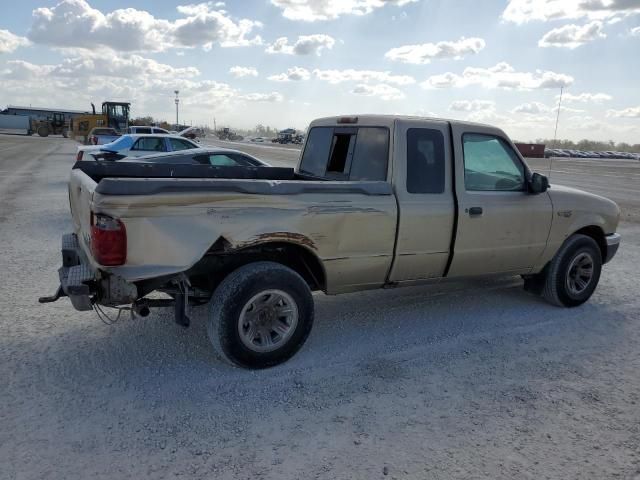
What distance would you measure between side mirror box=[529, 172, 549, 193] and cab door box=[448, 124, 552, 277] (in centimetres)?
8

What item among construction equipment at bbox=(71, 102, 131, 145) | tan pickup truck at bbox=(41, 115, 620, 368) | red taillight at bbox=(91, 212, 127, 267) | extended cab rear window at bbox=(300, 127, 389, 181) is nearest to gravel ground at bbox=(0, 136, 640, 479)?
tan pickup truck at bbox=(41, 115, 620, 368)

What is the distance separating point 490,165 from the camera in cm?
516

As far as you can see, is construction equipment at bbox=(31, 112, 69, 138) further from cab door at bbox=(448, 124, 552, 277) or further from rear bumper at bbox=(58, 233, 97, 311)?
cab door at bbox=(448, 124, 552, 277)

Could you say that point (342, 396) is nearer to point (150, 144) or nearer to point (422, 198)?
point (422, 198)

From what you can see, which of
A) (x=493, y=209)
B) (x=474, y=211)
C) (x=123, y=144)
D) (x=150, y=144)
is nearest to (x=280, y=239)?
(x=474, y=211)

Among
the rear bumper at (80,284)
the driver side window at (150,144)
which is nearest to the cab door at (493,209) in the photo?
the rear bumper at (80,284)

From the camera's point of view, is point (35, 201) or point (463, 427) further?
point (35, 201)

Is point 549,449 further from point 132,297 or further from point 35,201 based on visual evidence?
point 35,201

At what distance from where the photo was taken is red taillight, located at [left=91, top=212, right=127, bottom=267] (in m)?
3.46

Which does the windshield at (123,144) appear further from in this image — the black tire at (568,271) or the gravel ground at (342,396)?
the black tire at (568,271)

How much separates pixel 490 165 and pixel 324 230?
2.02 m

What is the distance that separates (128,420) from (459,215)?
3.16 metres

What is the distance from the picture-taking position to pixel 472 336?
193 inches

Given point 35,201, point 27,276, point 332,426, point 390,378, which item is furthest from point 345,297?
point 35,201
